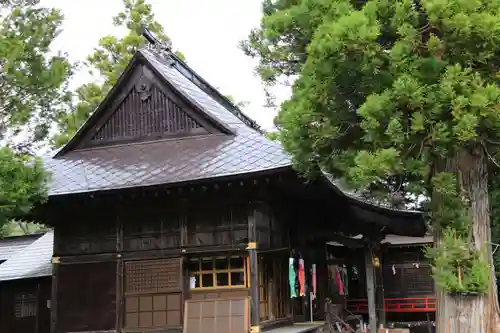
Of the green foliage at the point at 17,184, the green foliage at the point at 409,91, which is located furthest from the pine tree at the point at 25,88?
the green foliage at the point at 409,91

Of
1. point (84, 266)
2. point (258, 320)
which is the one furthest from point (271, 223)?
point (84, 266)

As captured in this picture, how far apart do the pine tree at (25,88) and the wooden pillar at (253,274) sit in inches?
146

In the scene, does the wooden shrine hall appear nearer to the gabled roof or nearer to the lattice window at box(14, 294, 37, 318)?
the gabled roof

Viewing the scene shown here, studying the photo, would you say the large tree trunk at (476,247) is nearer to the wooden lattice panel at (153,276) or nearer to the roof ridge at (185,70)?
the wooden lattice panel at (153,276)

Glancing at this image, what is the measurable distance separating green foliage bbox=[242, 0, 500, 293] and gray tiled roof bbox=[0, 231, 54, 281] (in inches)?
435

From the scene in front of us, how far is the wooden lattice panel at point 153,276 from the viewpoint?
11047mm

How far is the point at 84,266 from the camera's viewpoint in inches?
458

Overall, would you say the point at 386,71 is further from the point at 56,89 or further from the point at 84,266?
the point at 84,266

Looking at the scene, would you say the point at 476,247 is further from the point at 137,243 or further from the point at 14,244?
the point at 14,244

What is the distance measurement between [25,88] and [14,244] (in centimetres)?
1574

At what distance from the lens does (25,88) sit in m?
9.15

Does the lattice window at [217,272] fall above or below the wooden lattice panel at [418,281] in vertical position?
above

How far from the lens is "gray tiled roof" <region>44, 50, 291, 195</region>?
10461mm

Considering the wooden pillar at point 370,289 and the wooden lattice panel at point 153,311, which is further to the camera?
the wooden pillar at point 370,289
